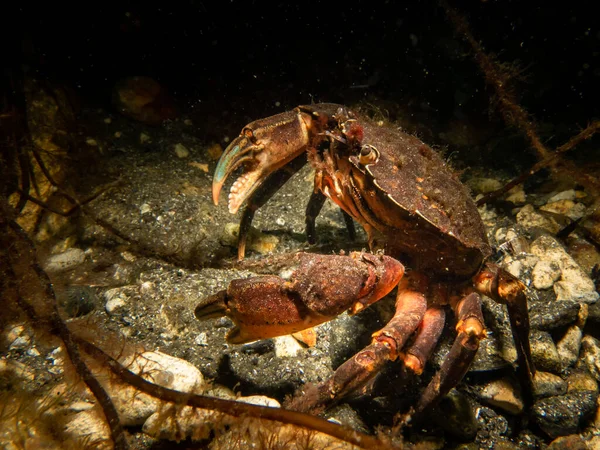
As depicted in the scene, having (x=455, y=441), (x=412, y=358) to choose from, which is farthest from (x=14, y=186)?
(x=455, y=441)

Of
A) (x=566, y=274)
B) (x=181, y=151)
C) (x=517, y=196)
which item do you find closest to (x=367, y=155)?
(x=566, y=274)

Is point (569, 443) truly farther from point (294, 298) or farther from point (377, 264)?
point (294, 298)

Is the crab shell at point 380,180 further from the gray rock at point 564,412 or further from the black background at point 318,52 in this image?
the black background at point 318,52

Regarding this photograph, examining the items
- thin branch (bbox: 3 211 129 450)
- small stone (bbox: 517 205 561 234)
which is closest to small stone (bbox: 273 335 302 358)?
thin branch (bbox: 3 211 129 450)

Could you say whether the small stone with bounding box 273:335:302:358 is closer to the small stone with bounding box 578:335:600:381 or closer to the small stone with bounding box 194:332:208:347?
the small stone with bounding box 194:332:208:347

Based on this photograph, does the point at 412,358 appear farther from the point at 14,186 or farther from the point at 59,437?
the point at 14,186
